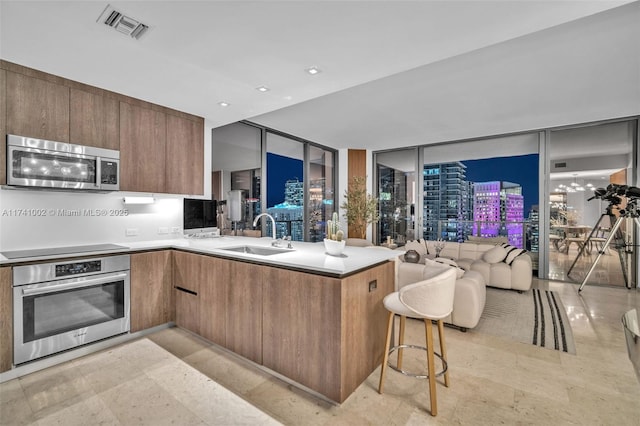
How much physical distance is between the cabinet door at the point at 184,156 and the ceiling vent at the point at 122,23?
153 cm

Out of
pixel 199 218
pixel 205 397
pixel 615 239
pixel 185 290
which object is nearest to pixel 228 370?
pixel 205 397

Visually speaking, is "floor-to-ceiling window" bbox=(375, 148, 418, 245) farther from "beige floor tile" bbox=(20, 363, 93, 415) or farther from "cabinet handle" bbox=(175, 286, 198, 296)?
"beige floor tile" bbox=(20, 363, 93, 415)

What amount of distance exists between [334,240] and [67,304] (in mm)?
2220

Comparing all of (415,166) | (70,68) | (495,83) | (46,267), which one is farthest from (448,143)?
(46,267)

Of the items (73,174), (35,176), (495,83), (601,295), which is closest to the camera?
(35,176)

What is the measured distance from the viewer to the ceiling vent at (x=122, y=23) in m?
1.78

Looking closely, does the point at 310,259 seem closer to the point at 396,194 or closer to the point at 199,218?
the point at 199,218

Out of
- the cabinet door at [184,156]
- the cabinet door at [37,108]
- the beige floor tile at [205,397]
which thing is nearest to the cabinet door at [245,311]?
the beige floor tile at [205,397]

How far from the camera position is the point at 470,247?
5012mm

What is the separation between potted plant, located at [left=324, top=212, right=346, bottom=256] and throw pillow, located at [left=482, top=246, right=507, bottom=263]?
135 inches

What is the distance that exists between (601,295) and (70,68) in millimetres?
6762

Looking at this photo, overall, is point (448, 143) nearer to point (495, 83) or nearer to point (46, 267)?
point (495, 83)

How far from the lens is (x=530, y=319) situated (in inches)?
129

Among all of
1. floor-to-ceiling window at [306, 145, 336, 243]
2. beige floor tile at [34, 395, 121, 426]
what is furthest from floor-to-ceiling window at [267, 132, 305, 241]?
beige floor tile at [34, 395, 121, 426]
